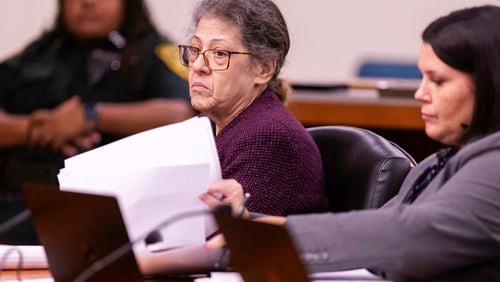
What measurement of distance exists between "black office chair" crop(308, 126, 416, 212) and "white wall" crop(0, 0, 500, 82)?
124 inches

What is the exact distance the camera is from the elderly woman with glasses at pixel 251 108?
2.33 meters

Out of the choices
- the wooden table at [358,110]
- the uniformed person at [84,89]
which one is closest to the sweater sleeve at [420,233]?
the wooden table at [358,110]

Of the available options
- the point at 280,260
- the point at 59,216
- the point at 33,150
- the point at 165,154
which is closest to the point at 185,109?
the point at 33,150

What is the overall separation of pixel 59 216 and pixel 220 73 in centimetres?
61

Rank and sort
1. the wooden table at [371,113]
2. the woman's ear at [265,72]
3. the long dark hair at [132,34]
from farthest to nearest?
the long dark hair at [132,34] → the wooden table at [371,113] → the woman's ear at [265,72]

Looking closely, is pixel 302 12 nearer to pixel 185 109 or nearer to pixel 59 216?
pixel 185 109

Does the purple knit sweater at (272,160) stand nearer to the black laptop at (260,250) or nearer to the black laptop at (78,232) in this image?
the black laptop at (78,232)

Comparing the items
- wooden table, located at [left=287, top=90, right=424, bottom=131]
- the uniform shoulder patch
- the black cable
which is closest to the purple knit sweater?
the black cable

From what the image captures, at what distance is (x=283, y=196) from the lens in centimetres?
233

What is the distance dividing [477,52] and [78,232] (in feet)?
2.16

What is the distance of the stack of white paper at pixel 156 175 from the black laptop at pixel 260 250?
0.31 m

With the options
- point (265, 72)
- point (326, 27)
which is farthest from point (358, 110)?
point (265, 72)

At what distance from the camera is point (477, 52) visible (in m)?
1.78

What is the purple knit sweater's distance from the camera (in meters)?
2.32
